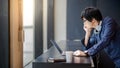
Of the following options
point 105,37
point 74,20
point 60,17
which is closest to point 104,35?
point 105,37

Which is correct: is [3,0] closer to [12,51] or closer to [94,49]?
[12,51]

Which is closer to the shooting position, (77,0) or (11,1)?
(11,1)

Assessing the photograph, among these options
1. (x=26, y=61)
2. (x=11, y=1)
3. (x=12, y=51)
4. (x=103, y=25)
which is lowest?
(x=26, y=61)

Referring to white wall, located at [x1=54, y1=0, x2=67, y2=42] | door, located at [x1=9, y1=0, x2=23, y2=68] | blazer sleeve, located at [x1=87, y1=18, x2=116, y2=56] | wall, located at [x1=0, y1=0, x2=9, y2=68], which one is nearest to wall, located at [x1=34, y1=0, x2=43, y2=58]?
white wall, located at [x1=54, y1=0, x2=67, y2=42]

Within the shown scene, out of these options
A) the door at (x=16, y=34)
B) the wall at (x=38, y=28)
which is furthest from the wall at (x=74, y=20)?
the door at (x=16, y=34)

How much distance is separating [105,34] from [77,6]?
8.76 feet

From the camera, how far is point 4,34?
3.25 m

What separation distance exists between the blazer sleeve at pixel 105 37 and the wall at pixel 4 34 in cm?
143

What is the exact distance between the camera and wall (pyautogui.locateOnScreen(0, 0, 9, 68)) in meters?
3.14

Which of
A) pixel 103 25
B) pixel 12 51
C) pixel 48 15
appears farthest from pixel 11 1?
pixel 103 25

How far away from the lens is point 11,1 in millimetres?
3672

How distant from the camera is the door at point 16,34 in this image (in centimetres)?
368

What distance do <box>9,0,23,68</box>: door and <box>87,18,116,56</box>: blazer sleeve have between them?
180cm

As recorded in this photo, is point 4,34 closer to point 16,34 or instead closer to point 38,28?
point 16,34
